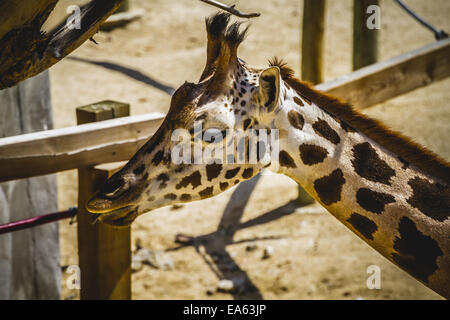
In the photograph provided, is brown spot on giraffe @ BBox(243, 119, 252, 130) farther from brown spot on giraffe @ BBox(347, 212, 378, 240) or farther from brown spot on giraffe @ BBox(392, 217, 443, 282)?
brown spot on giraffe @ BBox(392, 217, 443, 282)

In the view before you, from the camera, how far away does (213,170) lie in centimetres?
242

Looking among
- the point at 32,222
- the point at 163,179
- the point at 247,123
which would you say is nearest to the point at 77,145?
the point at 32,222

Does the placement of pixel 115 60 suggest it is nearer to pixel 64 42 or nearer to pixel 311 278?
pixel 311 278

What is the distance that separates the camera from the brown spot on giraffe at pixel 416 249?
2318 millimetres

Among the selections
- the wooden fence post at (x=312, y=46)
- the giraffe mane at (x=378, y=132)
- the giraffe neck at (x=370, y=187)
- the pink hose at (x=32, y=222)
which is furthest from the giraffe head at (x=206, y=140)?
the wooden fence post at (x=312, y=46)

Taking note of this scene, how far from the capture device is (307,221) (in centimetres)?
516

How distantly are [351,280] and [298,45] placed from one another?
18.0ft

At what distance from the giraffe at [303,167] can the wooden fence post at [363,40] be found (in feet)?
10.0

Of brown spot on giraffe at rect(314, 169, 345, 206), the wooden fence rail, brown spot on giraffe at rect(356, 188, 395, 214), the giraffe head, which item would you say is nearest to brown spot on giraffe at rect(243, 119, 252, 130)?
the giraffe head

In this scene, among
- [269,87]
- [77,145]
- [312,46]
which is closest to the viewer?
[269,87]

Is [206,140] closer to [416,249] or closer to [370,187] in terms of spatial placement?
[370,187]

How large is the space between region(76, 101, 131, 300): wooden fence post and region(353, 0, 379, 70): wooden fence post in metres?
2.92

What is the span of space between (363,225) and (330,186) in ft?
0.69
